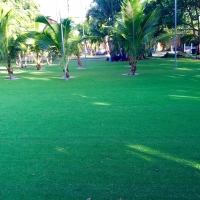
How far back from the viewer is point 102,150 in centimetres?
369

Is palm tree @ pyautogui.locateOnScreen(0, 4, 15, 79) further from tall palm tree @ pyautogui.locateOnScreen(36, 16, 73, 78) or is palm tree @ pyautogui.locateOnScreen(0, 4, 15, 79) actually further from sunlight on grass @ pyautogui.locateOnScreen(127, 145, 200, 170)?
sunlight on grass @ pyautogui.locateOnScreen(127, 145, 200, 170)

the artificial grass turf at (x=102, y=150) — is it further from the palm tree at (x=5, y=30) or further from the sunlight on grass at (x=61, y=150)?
the palm tree at (x=5, y=30)

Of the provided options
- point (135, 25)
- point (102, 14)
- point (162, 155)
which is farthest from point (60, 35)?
point (102, 14)

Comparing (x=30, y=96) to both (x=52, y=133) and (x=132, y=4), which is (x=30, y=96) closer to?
(x=52, y=133)

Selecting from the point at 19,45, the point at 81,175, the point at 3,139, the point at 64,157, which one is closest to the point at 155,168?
the point at 81,175

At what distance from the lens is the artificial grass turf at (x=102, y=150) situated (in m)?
2.71

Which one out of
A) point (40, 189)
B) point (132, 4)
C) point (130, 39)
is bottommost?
point (40, 189)

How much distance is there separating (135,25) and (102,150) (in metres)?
9.75

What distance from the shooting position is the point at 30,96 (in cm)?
842

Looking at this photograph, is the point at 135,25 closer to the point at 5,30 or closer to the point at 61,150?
the point at 5,30

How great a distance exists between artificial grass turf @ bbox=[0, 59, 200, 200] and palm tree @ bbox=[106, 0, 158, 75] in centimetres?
652

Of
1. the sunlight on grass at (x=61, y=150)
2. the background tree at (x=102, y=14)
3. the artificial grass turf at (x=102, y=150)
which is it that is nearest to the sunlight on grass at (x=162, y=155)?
the artificial grass turf at (x=102, y=150)

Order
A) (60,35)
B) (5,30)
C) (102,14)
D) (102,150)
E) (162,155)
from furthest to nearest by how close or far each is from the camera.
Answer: (102,14) → (5,30) → (60,35) → (102,150) → (162,155)

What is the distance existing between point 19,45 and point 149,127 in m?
12.1
